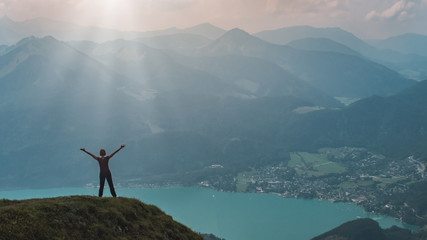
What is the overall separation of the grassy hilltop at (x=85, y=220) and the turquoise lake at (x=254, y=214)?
106640mm

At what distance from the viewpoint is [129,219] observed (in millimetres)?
21859

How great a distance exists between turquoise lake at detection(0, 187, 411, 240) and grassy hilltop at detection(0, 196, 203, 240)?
350ft

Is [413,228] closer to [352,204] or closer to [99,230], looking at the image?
[352,204]

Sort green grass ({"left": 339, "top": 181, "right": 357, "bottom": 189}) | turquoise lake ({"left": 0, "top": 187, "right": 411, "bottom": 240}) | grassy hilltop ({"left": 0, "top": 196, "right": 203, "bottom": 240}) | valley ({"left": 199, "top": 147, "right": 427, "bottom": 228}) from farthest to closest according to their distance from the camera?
green grass ({"left": 339, "top": 181, "right": 357, "bottom": 189})
valley ({"left": 199, "top": 147, "right": 427, "bottom": 228})
turquoise lake ({"left": 0, "top": 187, "right": 411, "bottom": 240})
grassy hilltop ({"left": 0, "top": 196, "right": 203, "bottom": 240})

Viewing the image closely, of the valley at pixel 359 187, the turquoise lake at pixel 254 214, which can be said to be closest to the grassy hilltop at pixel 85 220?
the turquoise lake at pixel 254 214

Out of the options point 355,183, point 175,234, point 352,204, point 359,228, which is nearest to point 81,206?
point 175,234

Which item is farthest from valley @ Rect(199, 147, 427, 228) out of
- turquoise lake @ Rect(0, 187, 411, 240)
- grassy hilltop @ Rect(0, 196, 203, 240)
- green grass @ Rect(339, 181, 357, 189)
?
grassy hilltop @ Rect(0, 196, 203, 240)

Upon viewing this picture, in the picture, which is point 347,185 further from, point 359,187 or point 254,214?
point 254,214

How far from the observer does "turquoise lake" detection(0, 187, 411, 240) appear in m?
131

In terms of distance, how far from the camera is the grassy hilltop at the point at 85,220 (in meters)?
16.4

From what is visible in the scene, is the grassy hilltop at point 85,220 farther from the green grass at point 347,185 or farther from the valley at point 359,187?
the green grass at point 347,185

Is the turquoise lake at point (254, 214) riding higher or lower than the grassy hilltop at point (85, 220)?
lower

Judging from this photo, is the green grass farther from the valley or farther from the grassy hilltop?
the grassy hilltop

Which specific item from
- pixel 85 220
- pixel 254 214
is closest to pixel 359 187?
pixel 254 214
